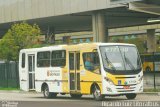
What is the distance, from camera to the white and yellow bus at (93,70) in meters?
23.6

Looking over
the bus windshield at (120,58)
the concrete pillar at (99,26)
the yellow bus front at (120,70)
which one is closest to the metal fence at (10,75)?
the concrete pillar at (99,26)

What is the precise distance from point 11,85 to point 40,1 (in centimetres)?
839

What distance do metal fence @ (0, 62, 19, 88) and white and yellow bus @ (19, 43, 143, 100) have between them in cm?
1611

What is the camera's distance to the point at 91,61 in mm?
24688

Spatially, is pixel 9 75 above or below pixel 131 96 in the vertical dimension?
above

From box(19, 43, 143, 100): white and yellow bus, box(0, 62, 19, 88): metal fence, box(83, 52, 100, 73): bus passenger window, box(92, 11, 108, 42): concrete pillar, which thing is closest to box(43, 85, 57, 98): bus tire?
box(19, 43, 143, 100): white and yellow bus

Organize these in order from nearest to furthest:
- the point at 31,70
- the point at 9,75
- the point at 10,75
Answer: the point at 31,70 → the point at 10,75 → the point at 9,75

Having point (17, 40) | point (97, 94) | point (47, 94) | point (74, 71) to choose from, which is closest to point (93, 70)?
point (97, 94)

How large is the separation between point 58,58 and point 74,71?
1.85m

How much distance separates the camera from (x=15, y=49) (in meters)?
45.8

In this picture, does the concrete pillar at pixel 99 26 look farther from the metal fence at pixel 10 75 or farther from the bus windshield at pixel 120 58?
the bus windshield at pixel 120 58

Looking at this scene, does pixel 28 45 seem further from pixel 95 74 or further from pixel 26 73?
pixel 95 74

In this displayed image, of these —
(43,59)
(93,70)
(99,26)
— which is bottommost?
(93,70)

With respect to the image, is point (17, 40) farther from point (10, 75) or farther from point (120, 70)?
point (120, 70)
